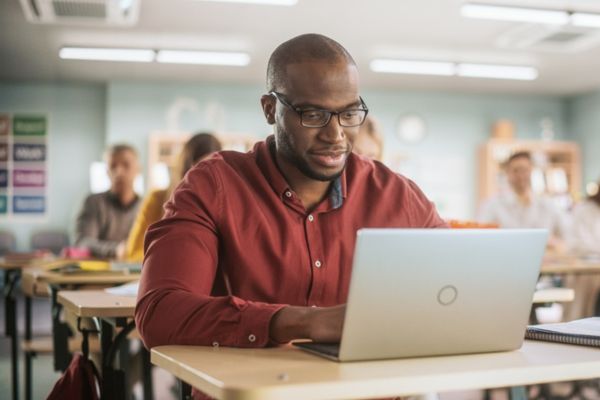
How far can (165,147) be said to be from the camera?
33.0 ft

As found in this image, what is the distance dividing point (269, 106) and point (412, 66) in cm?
724

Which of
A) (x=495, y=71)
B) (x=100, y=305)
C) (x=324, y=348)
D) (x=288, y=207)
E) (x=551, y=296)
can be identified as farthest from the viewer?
(x=495, y=71)

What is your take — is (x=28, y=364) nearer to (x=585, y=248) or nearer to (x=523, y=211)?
(x=523, y=211)

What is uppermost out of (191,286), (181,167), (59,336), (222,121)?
(222,121)

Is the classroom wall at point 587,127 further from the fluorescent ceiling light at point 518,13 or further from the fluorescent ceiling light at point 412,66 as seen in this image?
the fluorescent ceiling light at point 518,13

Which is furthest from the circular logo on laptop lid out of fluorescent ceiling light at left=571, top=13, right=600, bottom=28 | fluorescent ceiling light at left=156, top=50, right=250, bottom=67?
fluorescent ceiling light at left=156, top=50, right=250, bottom=67

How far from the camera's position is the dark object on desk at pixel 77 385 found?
181 cm

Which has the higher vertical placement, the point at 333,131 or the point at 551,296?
the point at 333,131

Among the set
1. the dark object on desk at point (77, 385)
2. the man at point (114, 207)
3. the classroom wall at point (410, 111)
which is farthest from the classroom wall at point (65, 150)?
the dark object on desk at point (77, 385)

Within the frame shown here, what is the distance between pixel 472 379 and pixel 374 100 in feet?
32.5

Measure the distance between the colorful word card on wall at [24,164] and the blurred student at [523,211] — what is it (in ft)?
22.7

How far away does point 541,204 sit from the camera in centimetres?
604

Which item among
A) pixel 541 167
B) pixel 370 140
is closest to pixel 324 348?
pixel 370 140

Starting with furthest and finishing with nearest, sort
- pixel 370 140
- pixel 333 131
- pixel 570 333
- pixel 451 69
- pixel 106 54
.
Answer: pixel 451 69 → pixel 106 54 → pixel 370 140 → pixel 333 131 → pixel 570 333
